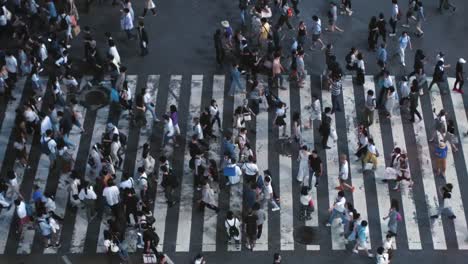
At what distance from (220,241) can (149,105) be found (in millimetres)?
6417

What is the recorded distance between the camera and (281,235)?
26172 mm

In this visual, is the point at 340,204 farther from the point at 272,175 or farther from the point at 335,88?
the point at 335,88

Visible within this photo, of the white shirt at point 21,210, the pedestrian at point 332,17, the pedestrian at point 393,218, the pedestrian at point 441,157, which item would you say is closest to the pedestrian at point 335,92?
the pedestrian at point 441,157

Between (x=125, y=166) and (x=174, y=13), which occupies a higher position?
(x=174, y=13)

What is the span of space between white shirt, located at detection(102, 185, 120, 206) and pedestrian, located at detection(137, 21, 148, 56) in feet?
28.9

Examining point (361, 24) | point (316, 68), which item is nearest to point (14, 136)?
point (316, 68)

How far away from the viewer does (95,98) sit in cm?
3162

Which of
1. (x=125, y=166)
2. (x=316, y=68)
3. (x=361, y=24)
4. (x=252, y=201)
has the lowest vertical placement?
(x=252, y=201)

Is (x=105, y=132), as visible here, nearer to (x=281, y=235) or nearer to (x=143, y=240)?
(x=143, y=240)

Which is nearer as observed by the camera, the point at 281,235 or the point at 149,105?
the point at 281,235

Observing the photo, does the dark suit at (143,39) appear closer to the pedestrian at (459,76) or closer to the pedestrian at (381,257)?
the pedestrian at (459,76)

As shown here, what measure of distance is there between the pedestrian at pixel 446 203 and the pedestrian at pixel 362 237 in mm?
2693

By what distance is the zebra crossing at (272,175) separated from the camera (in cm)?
2608

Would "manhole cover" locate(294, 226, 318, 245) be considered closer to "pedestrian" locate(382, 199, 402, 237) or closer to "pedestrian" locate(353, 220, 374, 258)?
"pedestrian" locate(353, 220, 374, 258)
